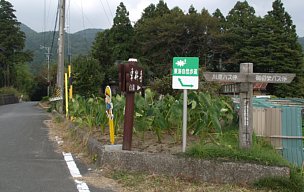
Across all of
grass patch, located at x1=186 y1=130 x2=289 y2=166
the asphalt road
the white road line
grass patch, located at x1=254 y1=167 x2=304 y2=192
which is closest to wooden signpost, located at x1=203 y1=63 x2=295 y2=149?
grass patch, located at x1=186 y1=130 x2=289 y2=166

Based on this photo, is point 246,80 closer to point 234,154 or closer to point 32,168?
point 234,154

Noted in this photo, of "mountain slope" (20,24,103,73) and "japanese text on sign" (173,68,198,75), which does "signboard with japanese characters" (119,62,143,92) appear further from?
"mountain slope" (20,24,103,73)

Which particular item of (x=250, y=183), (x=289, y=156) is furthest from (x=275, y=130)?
(x=250, y=183)

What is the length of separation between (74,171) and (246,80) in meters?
3.36

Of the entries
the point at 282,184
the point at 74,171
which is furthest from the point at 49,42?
the point at 282,184

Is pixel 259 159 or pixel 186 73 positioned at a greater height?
pixel 186 73

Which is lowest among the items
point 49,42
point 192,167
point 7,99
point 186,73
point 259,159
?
point 192,167

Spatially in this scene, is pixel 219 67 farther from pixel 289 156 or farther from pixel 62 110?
pixel 289 156

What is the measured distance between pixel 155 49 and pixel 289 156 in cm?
3716

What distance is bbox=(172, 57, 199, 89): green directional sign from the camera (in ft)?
21.3

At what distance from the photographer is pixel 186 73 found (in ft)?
21.4

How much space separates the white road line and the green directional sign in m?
2.11

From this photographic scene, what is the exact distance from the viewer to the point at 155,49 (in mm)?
45438

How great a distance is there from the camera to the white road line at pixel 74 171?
19.5 feet
